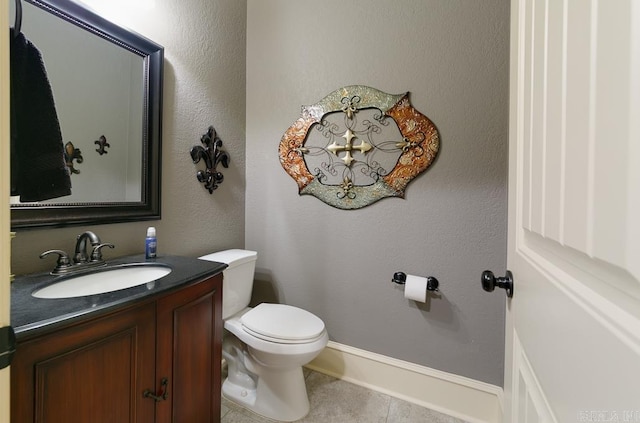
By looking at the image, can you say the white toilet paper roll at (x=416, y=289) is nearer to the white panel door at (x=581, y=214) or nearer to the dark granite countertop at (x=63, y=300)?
the white panel door at (x=581, y=214)

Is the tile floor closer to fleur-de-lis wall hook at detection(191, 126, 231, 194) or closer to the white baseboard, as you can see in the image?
the white baseboard

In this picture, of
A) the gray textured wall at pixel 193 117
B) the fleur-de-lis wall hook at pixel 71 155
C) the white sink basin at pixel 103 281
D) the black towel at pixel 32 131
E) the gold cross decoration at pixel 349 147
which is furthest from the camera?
the gold cross decoration at pixel 349 147

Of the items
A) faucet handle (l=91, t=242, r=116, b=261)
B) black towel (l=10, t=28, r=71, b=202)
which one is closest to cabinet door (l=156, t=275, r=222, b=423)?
faucet handle (l=91, t=242, r=116, b=261)

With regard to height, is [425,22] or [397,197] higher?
[425,22]

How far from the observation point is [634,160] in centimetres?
24

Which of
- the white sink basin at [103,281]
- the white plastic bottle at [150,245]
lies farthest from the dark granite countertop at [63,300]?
the white plastic bottle at [150,245]

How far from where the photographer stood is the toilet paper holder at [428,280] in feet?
4.70

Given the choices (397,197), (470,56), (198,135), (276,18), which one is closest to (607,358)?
(397,197)

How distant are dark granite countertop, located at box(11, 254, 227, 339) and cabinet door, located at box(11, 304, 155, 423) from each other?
0.04m

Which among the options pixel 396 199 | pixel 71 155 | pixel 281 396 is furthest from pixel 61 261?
pixel 396 199

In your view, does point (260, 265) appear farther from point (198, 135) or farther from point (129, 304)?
point (129, 304)

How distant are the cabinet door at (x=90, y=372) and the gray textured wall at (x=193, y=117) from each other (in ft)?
1.98

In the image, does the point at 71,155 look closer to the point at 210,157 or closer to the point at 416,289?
the point at 210,157

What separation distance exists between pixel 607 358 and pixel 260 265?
1.85 meters
